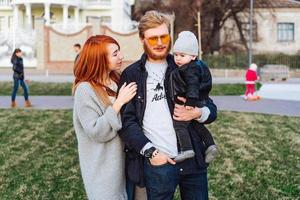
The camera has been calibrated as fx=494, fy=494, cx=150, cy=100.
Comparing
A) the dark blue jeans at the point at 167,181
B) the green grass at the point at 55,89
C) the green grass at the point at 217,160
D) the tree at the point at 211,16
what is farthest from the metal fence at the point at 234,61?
the dark blue jeans at the point at 167,181

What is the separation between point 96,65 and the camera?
3109mm

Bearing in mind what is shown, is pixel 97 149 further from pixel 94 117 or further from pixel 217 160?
pixel 217 160

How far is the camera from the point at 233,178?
6629mm

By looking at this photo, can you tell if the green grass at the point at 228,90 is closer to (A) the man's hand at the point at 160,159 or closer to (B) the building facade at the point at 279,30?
(A) the man's hand at the point at 160,159

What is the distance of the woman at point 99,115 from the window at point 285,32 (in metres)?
50.8

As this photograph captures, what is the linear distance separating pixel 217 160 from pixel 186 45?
4.54 metres

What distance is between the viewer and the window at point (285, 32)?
51.6 m

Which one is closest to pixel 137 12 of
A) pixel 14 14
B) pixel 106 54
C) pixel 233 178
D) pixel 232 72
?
pixel 14 14

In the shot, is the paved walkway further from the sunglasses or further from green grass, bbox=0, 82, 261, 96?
the sunglasses

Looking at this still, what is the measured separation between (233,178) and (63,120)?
4.98 m

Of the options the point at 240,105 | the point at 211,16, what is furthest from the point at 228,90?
the point at 211,16

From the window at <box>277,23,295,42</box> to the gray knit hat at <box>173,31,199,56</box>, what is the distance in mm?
50521

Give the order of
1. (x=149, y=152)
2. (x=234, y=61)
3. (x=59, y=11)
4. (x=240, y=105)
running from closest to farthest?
(x=149, y=152) < (x=240, y=105) < (x=234, y=61) < (x=59, y=11)

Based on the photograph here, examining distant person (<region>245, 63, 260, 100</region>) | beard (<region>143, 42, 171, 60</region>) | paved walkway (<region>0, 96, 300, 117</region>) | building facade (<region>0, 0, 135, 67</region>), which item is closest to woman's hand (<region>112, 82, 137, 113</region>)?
beard (<region>143, 42, 171, 60</region>)
